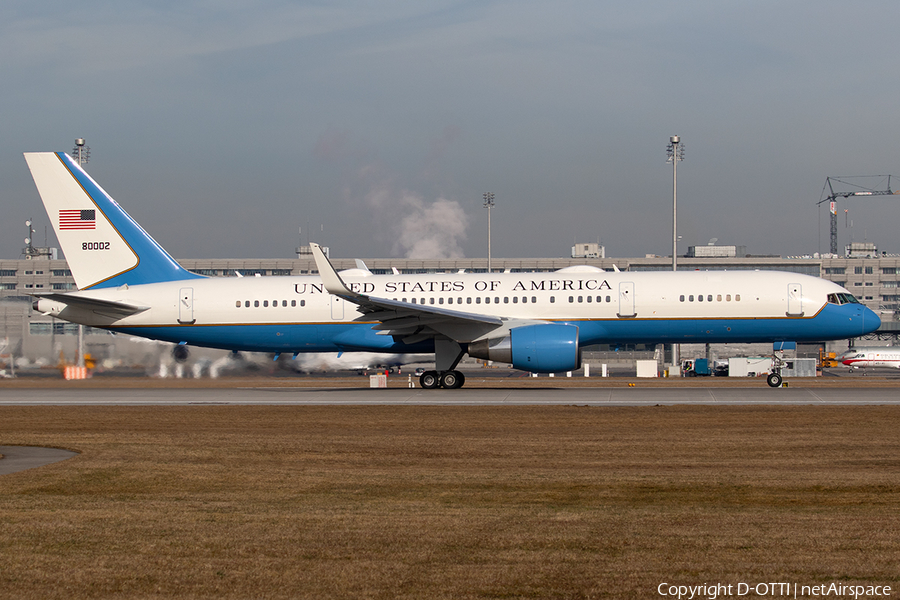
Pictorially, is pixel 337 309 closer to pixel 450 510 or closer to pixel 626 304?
pixel 626 304

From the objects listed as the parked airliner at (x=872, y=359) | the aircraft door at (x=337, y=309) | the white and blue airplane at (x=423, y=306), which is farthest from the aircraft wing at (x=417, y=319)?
the parked airliner at (x=872, y=359)

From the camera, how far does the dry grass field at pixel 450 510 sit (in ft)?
25.4

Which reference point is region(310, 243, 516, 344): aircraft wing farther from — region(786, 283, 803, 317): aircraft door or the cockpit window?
the cockpit window

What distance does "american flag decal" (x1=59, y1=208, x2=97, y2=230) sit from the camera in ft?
119

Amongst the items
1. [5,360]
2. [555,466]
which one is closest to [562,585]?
[555,466]

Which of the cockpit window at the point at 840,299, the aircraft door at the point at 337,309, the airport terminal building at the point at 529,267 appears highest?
the airport terminal building at the point at 529,267

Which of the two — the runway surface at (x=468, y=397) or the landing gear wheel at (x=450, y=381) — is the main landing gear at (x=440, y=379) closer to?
the landing gear wheel at (x=450, y=381)

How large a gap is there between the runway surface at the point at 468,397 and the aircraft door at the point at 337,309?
3.00 metres

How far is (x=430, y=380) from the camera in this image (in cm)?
3444

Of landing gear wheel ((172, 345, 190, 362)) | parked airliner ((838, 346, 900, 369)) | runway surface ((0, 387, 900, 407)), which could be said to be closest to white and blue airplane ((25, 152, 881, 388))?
runway surface ((0, 387, 900, 407))

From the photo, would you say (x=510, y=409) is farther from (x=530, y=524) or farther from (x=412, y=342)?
(x=530, y=524)

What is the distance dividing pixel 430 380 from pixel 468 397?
4442mm

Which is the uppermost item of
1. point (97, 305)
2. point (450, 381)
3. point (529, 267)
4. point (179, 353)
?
point (529, 267)

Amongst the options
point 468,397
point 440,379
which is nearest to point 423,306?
point 440,379
